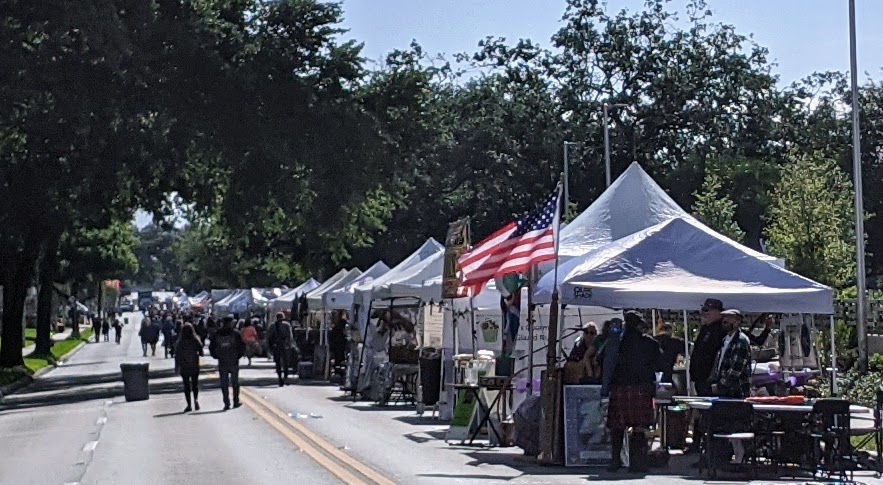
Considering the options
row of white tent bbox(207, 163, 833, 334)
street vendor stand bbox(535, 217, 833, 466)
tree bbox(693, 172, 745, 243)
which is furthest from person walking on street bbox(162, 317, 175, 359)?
street vendor stand bbox(535, 217, 833, 466)

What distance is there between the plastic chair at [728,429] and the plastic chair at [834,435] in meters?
0.69

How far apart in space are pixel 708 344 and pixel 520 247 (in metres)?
3.10

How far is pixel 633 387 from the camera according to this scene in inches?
636

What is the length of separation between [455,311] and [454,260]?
240cm

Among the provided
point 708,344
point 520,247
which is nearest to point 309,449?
point 520,247

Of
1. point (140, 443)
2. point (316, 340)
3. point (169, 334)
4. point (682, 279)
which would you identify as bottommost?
point (140, 443)

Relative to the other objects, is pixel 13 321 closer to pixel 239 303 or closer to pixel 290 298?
pixel 290 298

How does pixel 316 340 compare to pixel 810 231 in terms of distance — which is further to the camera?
pixel 316 340

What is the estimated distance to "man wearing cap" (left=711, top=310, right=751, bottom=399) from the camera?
52.7 feet

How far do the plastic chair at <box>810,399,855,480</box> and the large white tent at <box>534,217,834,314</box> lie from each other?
2130 mm

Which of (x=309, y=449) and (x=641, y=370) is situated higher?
(x=641, y=370)

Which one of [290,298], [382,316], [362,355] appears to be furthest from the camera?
[290,298]

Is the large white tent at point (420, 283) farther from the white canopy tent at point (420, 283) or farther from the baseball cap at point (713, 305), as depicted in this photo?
the baseball cap at point (713, 305)

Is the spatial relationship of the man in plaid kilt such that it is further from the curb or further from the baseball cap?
the curb
